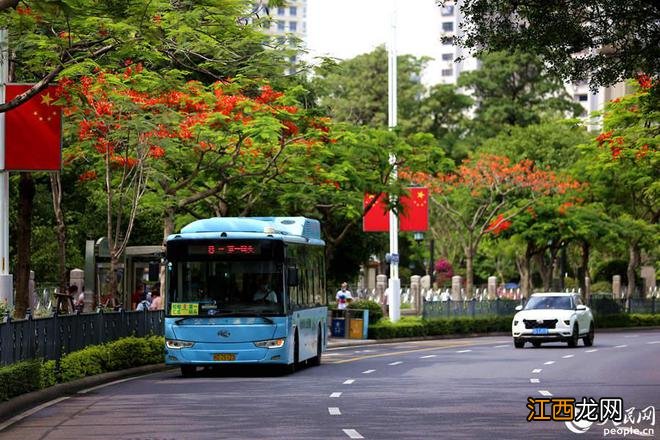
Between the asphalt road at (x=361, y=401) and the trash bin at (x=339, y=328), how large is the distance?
14612 mm

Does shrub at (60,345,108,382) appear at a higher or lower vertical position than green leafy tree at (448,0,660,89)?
lower

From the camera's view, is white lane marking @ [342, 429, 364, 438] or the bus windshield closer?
white lane marking @ [342, 429, 364, 438]

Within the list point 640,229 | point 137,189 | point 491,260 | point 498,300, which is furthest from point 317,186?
point 491,260

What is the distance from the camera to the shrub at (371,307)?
51.7m

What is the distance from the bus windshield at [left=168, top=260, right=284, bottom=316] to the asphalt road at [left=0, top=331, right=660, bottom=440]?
1.42 metres

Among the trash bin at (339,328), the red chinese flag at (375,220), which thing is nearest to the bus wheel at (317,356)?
the red chinese flag at (375,220)

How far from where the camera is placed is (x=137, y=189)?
3444 cm

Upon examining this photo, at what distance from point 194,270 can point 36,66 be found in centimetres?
515

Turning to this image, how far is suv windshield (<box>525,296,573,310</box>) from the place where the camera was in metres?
44.5

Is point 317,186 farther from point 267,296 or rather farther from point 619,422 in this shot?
point 619,422

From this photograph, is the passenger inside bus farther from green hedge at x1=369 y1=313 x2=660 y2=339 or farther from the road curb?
green hedge at x1=369 y1=313 x2=660 y2=339

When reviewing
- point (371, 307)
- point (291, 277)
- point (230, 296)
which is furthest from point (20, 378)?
point (371, 307)

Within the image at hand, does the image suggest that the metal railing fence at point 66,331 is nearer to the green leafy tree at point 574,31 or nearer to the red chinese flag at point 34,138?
the red chinese flag at point 34,138

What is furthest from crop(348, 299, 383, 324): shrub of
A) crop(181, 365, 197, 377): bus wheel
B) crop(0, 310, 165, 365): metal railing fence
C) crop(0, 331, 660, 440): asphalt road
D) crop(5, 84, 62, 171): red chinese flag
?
crop(5, 84, 62, 171): red chinese flag
